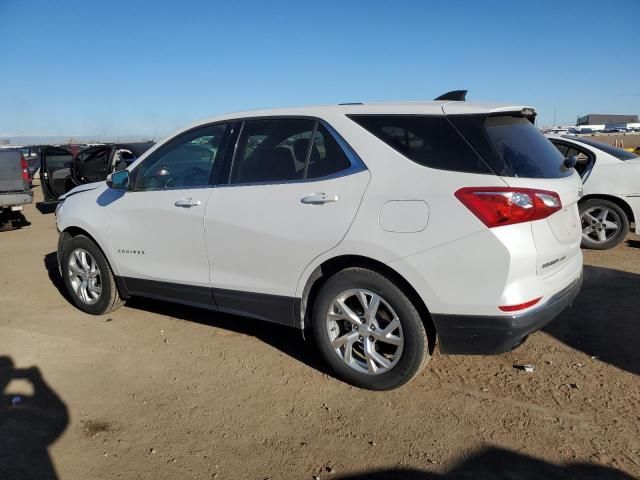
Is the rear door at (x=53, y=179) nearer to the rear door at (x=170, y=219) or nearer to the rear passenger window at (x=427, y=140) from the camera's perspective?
the rear door at (x=170, y=219)

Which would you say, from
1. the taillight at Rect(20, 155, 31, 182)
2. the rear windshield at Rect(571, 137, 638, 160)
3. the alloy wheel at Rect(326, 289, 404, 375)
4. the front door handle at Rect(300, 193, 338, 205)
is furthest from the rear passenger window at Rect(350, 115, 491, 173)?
the taillight at Rect(20, 155, 31, 182)

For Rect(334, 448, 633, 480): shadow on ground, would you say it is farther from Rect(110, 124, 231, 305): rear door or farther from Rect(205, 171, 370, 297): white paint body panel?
Rect(110, 124, 231, 305): rear door

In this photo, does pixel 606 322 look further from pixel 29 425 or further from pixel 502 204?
pixel 29 425

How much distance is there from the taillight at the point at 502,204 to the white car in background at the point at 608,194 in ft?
15.0

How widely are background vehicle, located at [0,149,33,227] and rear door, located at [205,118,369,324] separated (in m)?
7.77

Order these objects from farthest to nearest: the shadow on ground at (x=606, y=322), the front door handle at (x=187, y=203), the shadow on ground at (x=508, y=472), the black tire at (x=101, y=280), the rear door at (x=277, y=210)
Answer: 1. the black tire at (x=101, y=280)
2. the front door handle at (x=187, y=203)
3. the shadow on ground at (x=606, y=322)
4. the rear door at (x=277, y=210)
5. the shadow on ground at (x=508, y=472)

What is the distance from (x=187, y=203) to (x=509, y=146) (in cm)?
236

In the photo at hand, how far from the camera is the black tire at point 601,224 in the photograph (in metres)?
6.82

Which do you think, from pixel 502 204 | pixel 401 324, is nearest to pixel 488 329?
pixel 401 324

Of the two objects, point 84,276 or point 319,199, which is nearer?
point 319,199

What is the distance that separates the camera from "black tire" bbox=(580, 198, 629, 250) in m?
6.82

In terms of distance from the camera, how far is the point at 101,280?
4883 mm

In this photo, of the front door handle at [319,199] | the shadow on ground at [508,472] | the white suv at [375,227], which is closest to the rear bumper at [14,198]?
the white suv at [375,227]

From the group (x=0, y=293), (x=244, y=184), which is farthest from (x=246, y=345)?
(x=0, y=293)
